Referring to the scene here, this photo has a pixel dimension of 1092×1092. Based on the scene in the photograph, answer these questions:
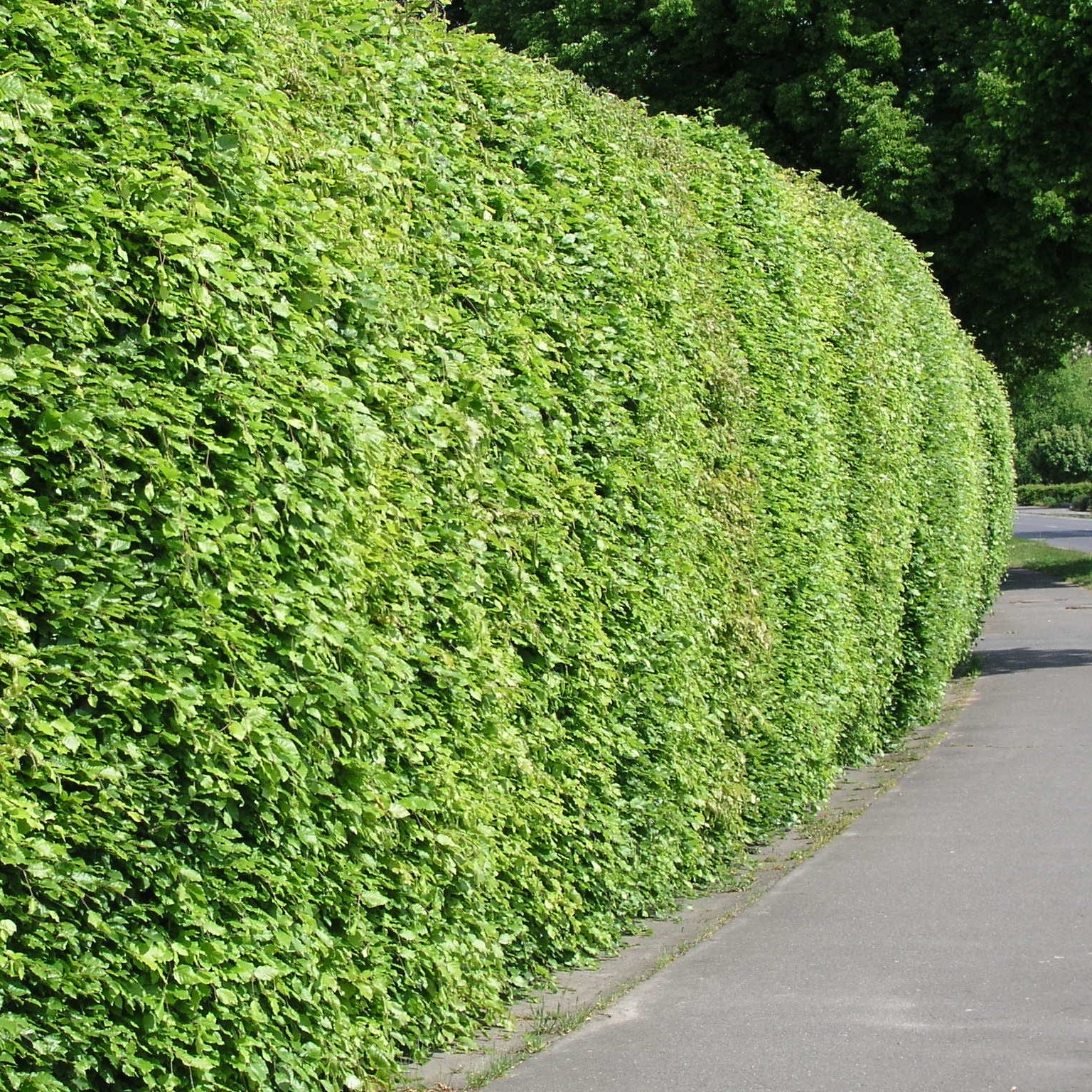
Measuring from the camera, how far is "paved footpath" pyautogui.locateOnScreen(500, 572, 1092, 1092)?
16.3ft

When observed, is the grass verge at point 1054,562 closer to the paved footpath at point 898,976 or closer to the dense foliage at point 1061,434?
the paved footpath at point 898,976

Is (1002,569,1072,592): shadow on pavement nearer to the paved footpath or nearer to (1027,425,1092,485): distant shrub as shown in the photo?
the paved footpath

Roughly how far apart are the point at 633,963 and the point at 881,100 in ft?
75.3

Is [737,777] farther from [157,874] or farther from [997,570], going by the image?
[997,570]

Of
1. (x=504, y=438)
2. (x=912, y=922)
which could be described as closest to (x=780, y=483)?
(x=912, y=922)

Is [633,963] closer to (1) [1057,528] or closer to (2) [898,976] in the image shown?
(2) [898,976]

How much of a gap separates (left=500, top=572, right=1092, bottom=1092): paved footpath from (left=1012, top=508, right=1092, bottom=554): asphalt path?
104ft

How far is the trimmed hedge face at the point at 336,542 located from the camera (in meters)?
3.42

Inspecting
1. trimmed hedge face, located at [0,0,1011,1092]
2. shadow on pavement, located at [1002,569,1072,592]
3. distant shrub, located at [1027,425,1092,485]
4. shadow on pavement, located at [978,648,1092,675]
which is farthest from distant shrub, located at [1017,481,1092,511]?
trimmed hedge face, located at [0,0,1011,1092]

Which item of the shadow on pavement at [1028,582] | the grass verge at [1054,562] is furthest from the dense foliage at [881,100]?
the grass verge at [1054,562]

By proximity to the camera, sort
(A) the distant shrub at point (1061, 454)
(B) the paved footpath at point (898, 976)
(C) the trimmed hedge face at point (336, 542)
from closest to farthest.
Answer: (C) the trimmed hedge face at point (336, 542)
(B) the paved footpath at point (898, 976)
(A) the distant shrub at point (1061, 454)

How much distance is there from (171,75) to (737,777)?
17.1ft

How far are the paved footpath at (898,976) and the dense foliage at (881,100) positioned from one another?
1844 centimetres

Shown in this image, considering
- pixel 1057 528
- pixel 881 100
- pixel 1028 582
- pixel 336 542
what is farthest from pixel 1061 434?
pixel 336 542
